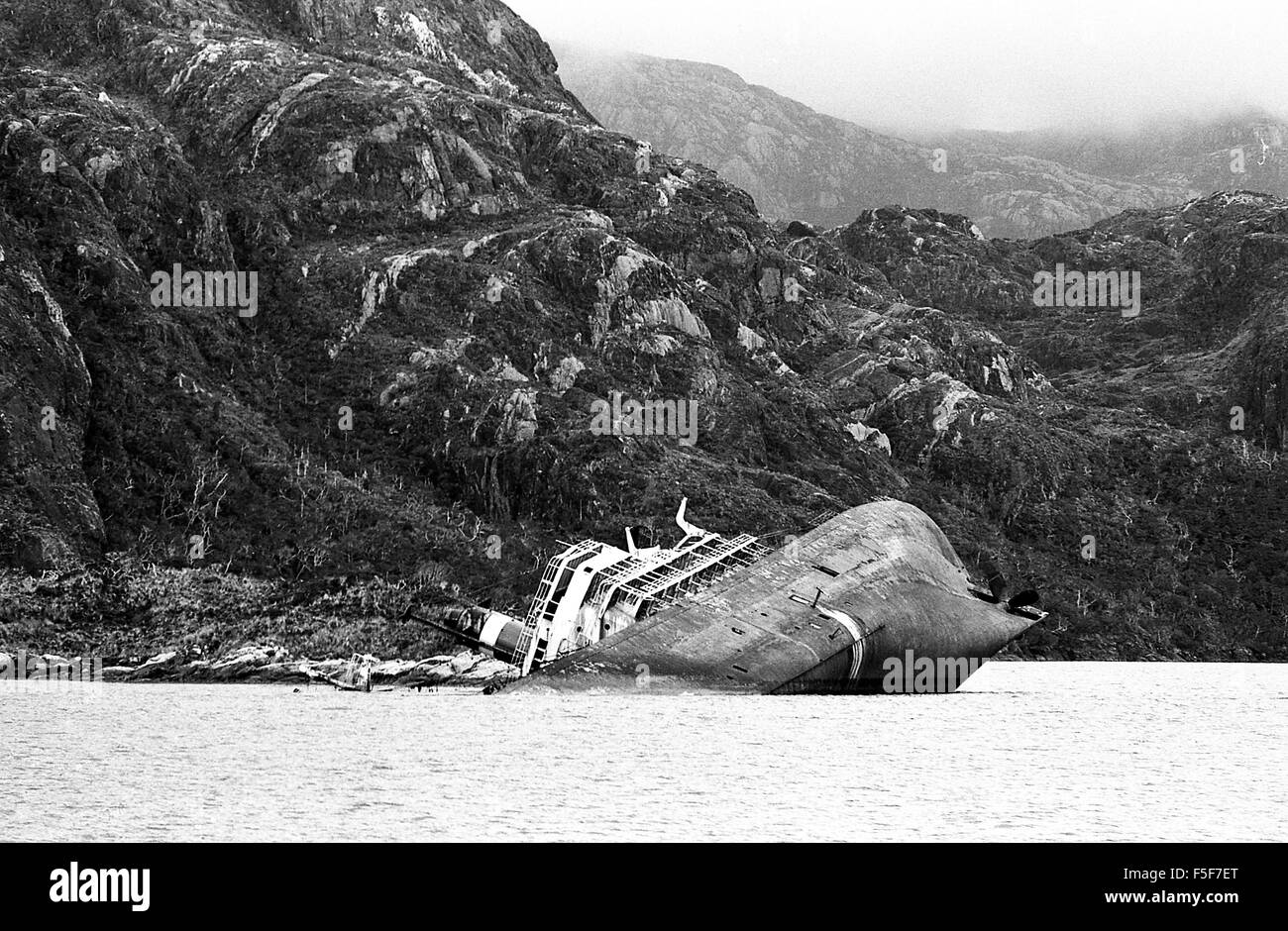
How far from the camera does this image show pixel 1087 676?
13375 cm

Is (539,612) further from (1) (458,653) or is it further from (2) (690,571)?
(1) (458,653)

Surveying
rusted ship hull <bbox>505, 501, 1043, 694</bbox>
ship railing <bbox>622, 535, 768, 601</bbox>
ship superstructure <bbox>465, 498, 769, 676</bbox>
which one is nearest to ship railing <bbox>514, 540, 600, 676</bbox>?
ship superstructure <bbox>465, 498, 769, 676</bbox>

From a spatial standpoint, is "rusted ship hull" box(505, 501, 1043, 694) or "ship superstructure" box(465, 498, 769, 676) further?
"ship superstructure" box(465, 498, 769, 676)

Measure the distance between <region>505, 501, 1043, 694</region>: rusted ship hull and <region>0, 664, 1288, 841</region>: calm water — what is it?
139 centimetres

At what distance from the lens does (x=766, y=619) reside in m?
71.4

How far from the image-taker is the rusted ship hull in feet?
226

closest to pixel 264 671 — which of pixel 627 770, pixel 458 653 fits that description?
pixel 458 653

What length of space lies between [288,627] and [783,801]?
84616 mm

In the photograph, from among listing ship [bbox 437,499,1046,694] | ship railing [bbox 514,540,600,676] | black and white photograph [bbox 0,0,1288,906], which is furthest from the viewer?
ship railing [bbox 514,540,600,676]

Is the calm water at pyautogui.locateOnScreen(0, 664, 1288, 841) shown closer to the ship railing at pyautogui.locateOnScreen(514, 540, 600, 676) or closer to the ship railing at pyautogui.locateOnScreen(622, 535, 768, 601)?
the ship railing at pyautogui.locateOnScreen(514, 540, 600, 676)
